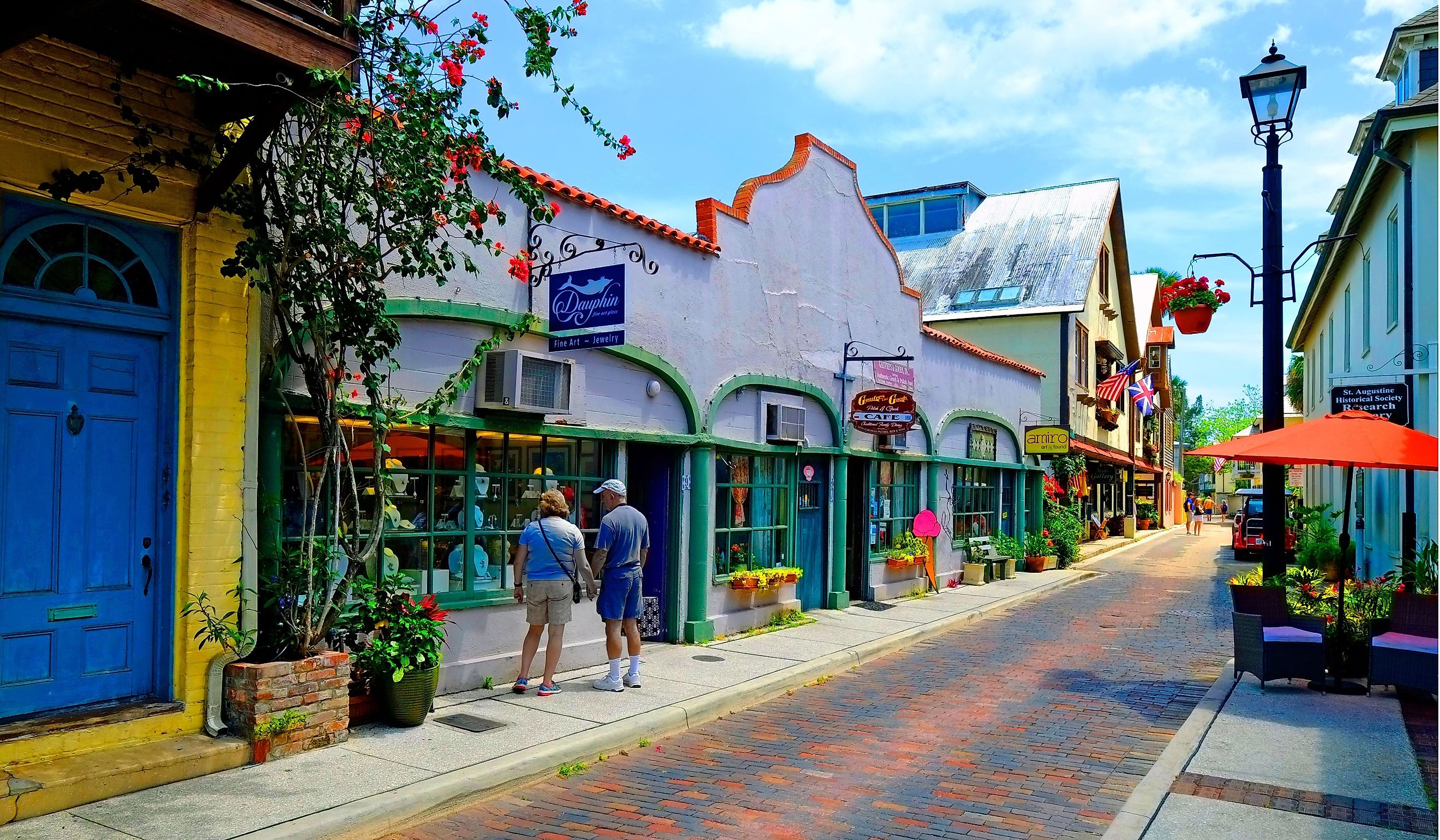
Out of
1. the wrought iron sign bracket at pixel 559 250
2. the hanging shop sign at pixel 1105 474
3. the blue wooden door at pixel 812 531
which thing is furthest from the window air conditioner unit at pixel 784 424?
the hanging shop sign at pixel 1105 474

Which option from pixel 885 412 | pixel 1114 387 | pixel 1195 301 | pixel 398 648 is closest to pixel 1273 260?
pixel 1195 301

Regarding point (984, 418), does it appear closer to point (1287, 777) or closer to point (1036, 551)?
point (1036, 551)

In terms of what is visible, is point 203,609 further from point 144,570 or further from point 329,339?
point 329,339

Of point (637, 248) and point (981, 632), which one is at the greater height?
point (637, 248)

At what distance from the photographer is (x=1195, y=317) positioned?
11.9m

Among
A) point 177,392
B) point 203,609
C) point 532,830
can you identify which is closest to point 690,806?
point 532,830

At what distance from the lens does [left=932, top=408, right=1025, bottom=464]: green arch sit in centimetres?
1823

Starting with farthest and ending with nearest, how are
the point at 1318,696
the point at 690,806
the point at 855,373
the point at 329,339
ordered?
1. the point at 855,373
2. the point at 1318,696
3. the point at 329,339
4. the point at 690,806

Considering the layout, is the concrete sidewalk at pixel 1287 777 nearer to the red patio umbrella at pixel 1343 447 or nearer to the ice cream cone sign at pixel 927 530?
the red patio umbrella at pixel 1343 447

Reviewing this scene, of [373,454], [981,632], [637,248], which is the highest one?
[637,248]

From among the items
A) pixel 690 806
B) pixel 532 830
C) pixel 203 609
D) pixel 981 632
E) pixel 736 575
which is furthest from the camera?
pixel 981 632

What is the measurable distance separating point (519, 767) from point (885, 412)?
9100mm

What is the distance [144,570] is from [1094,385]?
30130 mm

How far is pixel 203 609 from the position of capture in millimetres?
6551
